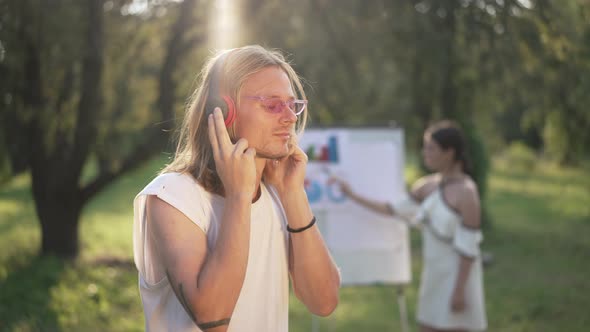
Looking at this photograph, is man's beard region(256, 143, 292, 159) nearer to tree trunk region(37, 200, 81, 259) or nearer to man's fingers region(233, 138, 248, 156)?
man's fingers region(233, 138, 248, 156)

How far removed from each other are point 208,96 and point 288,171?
34cm

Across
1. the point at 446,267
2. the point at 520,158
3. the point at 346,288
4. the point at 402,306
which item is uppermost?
the point at 446,267

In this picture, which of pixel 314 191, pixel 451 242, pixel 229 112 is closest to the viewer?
pixel 229 112

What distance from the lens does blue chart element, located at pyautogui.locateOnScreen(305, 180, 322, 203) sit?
15.9ft

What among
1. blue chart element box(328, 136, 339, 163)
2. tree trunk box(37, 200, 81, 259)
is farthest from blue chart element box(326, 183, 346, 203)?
tree trunk box(37, 200, 81, 259)

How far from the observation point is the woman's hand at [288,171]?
75.3 inches

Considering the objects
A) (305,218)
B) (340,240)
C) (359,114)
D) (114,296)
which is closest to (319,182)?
(340,240)

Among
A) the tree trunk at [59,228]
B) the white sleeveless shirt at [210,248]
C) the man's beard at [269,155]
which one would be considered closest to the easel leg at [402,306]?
Answer: the white sleeveless shirt at [210,248]

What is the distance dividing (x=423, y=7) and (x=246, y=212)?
4881 mm

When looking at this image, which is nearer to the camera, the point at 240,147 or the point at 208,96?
the point at 240,147

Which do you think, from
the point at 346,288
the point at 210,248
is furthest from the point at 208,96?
the point at 346,288

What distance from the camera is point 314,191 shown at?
191 inches

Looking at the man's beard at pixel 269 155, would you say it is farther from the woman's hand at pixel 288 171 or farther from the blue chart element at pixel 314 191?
the blue chart element at pixel 314 191

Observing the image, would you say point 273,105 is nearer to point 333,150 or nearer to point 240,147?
point 240,147
